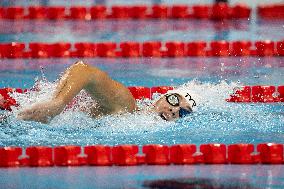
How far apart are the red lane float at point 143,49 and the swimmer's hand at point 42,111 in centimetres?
305

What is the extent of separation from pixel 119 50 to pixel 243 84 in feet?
5.77

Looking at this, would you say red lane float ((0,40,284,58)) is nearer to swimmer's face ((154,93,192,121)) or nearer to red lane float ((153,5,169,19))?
red lane float ((153,5,169,19))

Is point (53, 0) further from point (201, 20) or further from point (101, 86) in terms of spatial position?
point (101, 86)

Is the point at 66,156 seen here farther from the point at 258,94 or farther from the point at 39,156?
the point at 258,94

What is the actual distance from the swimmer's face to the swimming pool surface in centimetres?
9

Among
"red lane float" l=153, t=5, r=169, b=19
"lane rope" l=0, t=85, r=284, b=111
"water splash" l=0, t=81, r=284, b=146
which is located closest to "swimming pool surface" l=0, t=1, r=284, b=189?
"water splash" l=0, t=81, r=284, b=146

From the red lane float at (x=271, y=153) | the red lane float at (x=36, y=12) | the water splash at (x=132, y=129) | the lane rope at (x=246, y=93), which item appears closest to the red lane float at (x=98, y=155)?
the water splash at (x=132, y=129)

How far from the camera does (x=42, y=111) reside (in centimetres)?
456

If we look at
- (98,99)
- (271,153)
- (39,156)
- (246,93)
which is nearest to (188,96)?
(98,99)

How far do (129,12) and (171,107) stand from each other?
15.1 ft

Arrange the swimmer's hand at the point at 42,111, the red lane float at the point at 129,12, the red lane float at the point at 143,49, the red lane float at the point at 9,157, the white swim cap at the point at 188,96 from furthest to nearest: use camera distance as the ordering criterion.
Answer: the red lane float at the point at 129,12, the red lane float at the point at 143,49, the white swim cap at the point at 188,96, the swimmer's hand at the point at 42,111, the red lane float at the point at 9,157

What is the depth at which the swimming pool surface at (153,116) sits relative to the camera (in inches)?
162

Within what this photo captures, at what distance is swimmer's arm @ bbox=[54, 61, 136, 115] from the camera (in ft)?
15.1

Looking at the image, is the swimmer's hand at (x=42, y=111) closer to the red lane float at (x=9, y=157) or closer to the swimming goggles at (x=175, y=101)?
the red lane float at (x=9, y=157)
